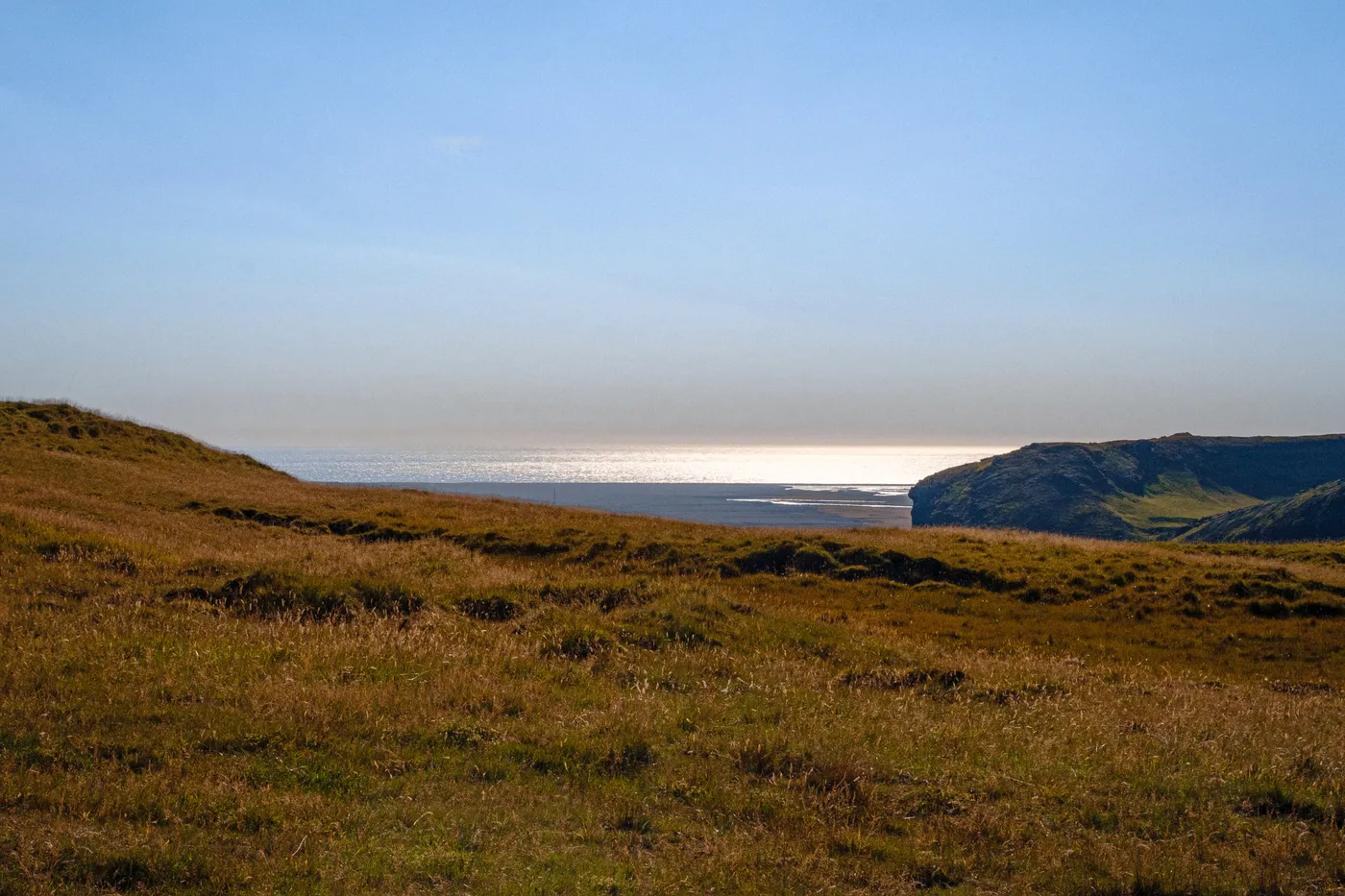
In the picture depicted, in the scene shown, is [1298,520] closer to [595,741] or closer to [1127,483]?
[1127,483]

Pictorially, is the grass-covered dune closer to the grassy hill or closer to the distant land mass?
the grassy hill

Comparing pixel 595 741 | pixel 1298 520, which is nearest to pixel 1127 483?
pixel 1298 520

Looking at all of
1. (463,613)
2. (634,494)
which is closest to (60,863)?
(463,613)

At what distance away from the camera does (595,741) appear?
9.19 metres

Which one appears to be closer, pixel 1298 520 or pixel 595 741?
pixel 595 741

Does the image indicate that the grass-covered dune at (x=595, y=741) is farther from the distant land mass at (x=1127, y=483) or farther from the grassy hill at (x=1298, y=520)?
the distant land mass at (x=1127, y=483)

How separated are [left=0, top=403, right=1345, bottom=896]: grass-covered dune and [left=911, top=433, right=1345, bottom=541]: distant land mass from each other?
139 meters

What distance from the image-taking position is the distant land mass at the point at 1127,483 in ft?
497

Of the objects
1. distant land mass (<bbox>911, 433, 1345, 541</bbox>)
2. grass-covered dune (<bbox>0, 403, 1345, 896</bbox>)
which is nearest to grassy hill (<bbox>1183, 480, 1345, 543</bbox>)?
distant land mass (<bbox>911, 433, 1345, 541</bbox>)

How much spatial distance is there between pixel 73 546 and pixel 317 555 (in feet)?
19.5

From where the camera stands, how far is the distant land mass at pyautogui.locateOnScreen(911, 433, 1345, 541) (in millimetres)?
151625

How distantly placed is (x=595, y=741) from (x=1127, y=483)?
182 metres

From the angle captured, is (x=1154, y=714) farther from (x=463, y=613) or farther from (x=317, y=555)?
(x=317, y=555)

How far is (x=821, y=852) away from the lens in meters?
6.84
